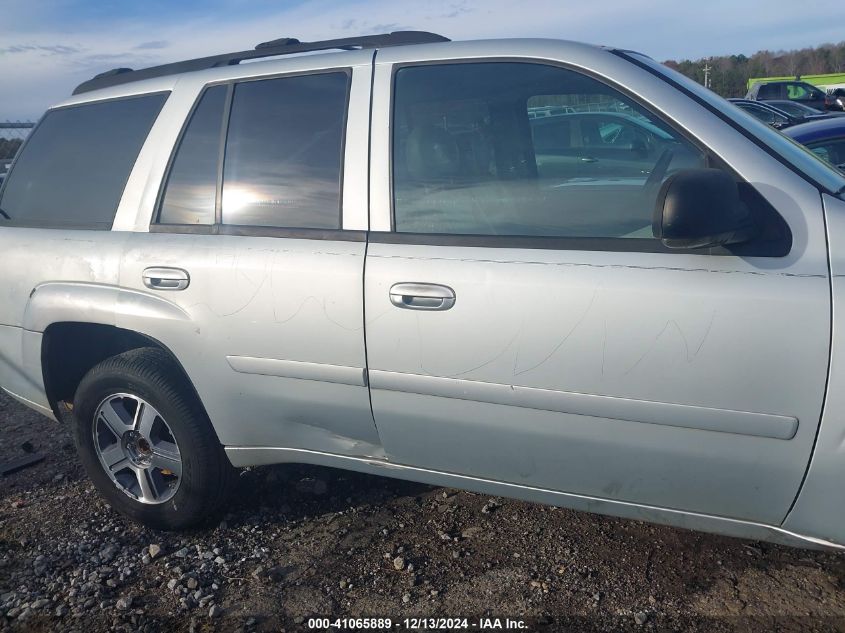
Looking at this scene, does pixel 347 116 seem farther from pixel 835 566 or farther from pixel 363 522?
pixel 835 566

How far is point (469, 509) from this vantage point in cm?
332

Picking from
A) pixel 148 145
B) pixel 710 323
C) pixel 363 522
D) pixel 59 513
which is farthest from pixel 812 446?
pixel 59 513

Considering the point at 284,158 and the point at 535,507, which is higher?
the point at 284,158

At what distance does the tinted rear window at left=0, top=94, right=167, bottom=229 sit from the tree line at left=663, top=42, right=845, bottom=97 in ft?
135

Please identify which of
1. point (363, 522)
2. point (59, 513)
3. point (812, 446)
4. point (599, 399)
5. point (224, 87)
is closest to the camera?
point (812, 446)

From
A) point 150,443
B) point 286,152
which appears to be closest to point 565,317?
point 286,152

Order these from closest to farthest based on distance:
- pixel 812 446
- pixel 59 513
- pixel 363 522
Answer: pixel 812 446 < pixel 363 522 < pixel 59 513

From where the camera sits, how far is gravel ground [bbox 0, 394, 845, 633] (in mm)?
2602

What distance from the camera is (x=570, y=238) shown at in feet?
7.75

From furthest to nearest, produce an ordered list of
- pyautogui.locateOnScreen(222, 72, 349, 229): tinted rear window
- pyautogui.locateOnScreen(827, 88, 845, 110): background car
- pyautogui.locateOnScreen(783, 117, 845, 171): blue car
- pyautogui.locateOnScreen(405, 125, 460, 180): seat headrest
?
pyautogui.locateOnScreen(827, 88, 845, 110): background car, pyautogui.locateOnScreen(783, 117, 845, 171): blue car, pyautogui.locateOnScreen(222, 72, 349, 229): tinted rear window, pyautogui.locateOnScreen(405, 125, 460, 180): seat headrest

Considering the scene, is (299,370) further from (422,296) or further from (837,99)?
(837,99)

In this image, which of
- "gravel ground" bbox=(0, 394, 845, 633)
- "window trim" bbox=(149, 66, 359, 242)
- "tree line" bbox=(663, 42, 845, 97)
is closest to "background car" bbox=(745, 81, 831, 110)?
"tree line" bbox=(663, 42, 845, 97)

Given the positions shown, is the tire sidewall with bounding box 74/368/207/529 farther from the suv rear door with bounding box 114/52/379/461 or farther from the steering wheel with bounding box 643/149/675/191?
the steering wheel with bounding box 643/149/675/191

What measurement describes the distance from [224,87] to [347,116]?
0.66 meters
